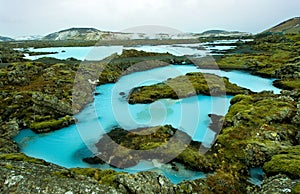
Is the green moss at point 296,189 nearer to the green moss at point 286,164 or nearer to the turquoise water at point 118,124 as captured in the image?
the green moss at point 286,164

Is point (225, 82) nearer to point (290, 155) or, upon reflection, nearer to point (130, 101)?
point (130, 101)

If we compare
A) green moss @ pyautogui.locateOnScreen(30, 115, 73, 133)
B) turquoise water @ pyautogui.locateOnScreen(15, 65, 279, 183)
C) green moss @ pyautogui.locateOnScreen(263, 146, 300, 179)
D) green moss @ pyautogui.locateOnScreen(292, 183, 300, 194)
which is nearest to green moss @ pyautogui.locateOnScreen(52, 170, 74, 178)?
turquoise water @ pyautogui.locateOnScreen(15, 65, 279, 183)

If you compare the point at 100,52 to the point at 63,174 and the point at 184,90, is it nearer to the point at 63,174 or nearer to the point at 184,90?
the point at 184,90

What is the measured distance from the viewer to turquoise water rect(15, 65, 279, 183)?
24.9 meters

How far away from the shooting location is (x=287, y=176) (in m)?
18.1

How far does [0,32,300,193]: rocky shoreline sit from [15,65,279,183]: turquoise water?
1.67 meters

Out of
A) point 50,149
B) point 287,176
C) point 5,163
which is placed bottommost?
point 50,149

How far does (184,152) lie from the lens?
24.5 metres

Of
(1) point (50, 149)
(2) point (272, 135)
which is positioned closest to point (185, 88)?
(2) point (272, 135)

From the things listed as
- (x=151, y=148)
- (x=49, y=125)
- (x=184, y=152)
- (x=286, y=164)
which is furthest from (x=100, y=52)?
(x=286, y=164)

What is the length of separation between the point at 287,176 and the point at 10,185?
17.7 m

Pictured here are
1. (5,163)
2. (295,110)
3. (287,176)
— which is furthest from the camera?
(295,110)

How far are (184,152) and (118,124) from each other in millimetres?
12667

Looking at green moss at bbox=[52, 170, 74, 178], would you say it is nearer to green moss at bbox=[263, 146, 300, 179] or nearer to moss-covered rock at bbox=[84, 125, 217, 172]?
moss-covered rock at bbox=[84, 125, 217, 172]
